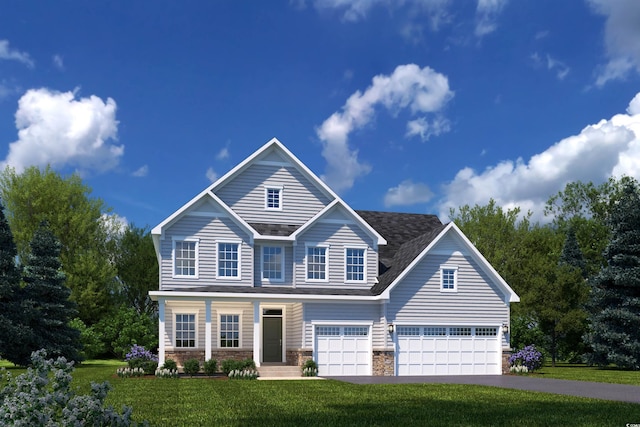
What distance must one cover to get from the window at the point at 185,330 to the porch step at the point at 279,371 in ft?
12.3

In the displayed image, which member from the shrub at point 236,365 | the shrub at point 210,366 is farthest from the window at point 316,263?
the shrub at point 210,366

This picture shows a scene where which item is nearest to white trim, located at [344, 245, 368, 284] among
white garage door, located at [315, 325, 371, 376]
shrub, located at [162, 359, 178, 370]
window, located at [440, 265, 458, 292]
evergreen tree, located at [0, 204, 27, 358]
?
white garage door, located at [315, 325, 371, 376]

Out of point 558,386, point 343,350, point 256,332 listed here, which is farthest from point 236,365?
point 558,386

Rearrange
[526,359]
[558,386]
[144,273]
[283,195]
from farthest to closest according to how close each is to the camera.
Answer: [144,273] < [283,195] < [526,359] < [558,386]

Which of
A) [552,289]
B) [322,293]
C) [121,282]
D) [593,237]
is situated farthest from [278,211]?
[593,237]

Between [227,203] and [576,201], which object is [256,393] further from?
Result: [576,201]

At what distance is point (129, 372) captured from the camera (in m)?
25.8

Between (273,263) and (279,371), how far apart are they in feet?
15.9

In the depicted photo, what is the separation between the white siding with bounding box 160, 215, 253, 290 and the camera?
27.9 metres

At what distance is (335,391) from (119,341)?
29206 millimetres

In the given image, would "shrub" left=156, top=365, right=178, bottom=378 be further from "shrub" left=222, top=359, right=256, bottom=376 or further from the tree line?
the tree line

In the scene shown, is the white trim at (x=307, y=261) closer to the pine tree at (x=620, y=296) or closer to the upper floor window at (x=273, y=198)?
the upper floor window at (x=273, y=198)

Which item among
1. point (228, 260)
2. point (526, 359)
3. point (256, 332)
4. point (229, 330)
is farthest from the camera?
point (526, 359)

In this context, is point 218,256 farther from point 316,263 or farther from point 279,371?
point 279,371
